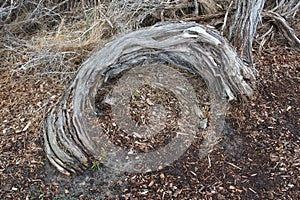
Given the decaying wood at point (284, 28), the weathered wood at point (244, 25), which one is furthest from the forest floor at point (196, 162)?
the decaying wood at point (284, 28)

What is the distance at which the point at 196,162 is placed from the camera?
6.51 ft

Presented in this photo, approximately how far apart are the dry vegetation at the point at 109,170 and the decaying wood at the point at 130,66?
9 centimetres

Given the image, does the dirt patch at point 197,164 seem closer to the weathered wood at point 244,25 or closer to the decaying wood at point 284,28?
the weathered wood at point 244,25

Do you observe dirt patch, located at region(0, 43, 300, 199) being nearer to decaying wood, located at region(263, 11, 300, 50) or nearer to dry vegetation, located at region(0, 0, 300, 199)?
dry vegetation, located at region(0, 0, 300, 199)

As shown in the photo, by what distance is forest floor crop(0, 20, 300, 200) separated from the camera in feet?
6.20

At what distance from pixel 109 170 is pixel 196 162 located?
0.41 meters

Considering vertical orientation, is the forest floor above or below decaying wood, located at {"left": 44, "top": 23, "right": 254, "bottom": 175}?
below

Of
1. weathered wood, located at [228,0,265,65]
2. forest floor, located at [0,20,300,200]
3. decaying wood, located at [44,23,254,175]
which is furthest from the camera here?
weathered wood, located at [228,0,265,65]

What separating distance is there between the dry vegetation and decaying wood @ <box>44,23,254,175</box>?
0.09 m

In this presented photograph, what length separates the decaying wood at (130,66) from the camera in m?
2.01

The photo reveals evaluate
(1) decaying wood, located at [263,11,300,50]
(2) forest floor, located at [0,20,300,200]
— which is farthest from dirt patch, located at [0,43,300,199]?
(1) decaying wood, located at [263,11,300,50]

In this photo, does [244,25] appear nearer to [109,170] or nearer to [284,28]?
[284,28]

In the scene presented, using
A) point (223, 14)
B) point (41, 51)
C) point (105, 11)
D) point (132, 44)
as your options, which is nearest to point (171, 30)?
point (132, 44)

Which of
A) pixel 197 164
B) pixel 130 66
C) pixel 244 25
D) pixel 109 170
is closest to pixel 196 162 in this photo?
pixel 197 164
